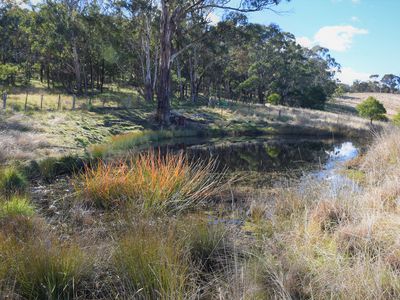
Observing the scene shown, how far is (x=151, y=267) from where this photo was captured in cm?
321

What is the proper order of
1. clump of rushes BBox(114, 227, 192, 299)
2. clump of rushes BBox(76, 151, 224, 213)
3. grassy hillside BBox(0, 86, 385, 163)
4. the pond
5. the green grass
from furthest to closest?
the green grass < grassy hillside BBox(0, 86, 385, 163) < the pond < clump of rushes BBox(76, 151, 224, 213) < clump of rushes BBox(114, 227, 192, 299)

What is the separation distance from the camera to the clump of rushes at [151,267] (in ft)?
9.87

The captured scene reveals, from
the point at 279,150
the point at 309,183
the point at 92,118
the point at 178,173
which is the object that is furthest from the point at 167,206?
the point at 92,118

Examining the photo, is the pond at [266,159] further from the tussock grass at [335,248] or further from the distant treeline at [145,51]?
the distant treeline at [145,51]

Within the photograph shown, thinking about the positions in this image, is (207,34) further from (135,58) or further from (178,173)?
(178,173)

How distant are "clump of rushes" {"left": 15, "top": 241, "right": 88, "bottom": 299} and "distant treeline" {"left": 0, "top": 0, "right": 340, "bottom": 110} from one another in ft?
53.5

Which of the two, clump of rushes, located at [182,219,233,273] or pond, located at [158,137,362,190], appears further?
pond, located at [158,137,362,190]

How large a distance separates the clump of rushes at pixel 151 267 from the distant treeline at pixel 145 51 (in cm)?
1611

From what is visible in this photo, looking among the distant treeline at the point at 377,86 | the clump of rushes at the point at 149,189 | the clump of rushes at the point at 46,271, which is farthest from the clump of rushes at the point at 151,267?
the distant treeline at the point at 377,86

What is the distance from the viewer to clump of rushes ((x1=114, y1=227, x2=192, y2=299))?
118 inches

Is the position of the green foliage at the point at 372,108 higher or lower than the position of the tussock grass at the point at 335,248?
higher

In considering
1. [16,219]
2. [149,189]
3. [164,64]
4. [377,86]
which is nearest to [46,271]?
[16,219]

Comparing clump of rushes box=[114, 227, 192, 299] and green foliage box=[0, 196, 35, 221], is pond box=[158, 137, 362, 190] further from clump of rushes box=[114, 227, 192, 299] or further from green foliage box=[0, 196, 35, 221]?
green foliage box=[0, 196, 35, 221]

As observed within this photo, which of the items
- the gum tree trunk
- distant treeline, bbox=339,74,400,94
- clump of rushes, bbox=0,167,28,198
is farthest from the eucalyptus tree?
distant treeline, bbox=339,74,400,94
